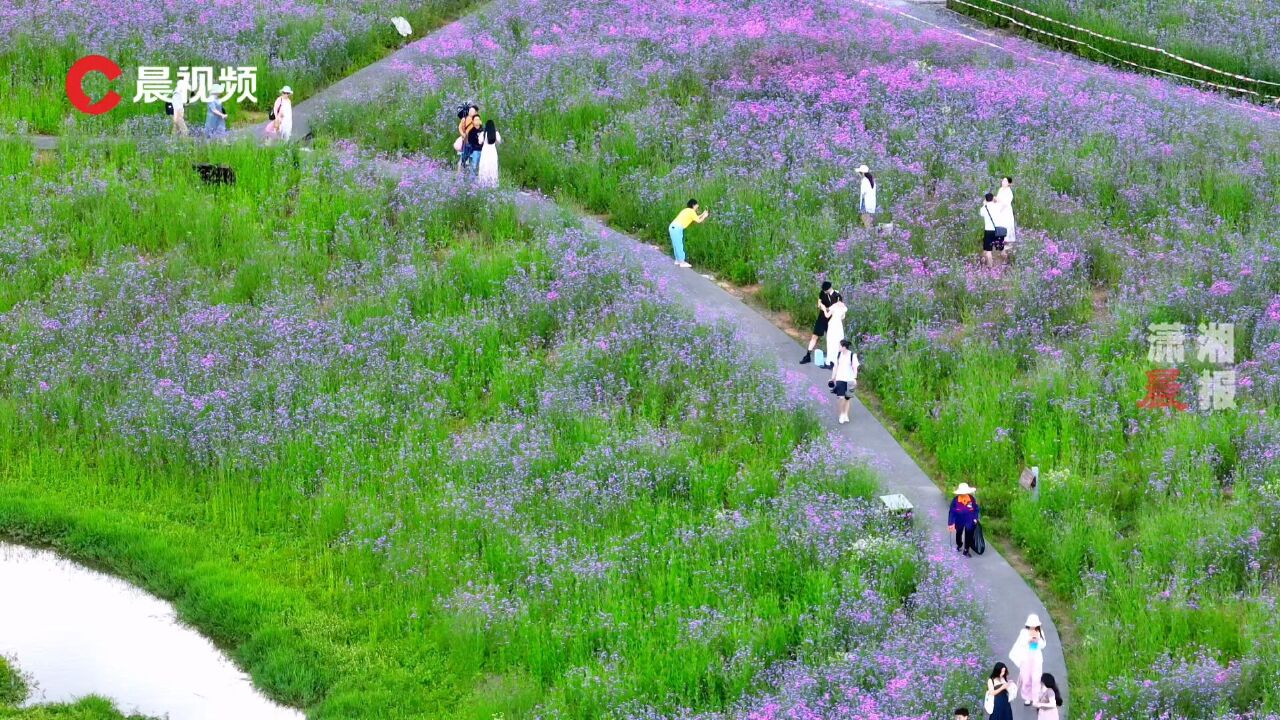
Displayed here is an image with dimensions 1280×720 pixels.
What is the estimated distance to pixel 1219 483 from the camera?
20.3m

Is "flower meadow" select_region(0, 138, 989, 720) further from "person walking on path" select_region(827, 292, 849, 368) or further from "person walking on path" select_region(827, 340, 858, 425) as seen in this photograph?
"person walking on path" select_region(827, 292, 849, 368)

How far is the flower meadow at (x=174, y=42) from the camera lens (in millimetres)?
31641

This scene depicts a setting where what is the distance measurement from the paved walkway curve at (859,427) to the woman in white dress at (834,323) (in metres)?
0.50

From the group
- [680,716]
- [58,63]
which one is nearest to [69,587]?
[680,716]

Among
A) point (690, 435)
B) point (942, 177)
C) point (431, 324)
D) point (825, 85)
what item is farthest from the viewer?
point (825, 85)

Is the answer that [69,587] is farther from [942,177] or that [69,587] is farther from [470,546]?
[942,177]

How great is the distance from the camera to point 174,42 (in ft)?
110

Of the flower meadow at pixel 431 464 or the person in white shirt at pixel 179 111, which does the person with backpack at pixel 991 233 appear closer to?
the flower meadow at pixel 431 464

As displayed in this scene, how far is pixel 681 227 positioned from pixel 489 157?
12.4ft

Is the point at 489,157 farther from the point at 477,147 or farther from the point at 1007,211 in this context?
the point at 1007,211

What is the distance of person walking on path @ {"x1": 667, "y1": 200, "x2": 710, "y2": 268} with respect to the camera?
26.4 m

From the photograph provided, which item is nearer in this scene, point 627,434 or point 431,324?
point 627,434

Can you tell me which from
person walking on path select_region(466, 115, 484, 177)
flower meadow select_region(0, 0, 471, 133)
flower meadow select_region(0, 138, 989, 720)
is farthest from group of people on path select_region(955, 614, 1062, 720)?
flower meadow select_region(0, 0, 471, 133)

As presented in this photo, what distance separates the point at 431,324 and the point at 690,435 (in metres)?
4.47
